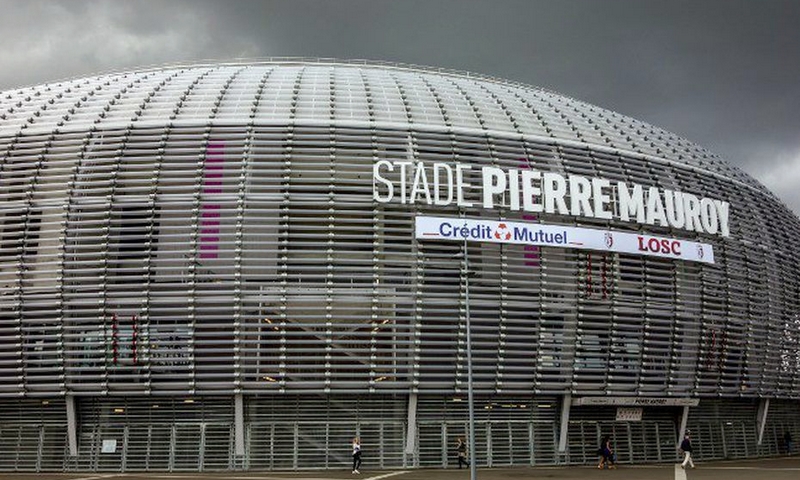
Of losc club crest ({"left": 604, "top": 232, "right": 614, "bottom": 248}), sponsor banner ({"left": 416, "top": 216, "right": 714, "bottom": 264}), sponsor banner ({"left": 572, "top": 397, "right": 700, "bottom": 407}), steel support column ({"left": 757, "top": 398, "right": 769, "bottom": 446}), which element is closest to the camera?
sponsor banner ({"left": 416, "top": 216, "right": 714, "bottom": 264})

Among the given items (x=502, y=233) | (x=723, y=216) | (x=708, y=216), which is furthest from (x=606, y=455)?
(x=723, y=216)

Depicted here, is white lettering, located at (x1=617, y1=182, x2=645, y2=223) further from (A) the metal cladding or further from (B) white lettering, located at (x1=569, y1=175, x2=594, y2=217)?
(B) white lettering, located at (x1=569, y1=175, x2=594, y2=217)

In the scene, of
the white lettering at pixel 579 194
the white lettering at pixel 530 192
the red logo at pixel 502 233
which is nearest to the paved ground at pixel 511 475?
the red logo at pixel 502 233

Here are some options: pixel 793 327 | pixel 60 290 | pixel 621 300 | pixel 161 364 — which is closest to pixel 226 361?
pixel 161 364

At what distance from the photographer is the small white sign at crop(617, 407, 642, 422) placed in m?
38.3

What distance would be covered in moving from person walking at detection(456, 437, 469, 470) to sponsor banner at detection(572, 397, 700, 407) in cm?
594

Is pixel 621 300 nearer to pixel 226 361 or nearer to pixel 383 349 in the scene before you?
pixel 383 349

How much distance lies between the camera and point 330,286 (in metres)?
33.8

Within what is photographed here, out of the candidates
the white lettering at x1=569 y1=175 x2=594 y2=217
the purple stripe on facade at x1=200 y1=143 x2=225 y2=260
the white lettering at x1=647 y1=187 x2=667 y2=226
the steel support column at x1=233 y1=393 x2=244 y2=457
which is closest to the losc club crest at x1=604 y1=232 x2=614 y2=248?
the white lettering at x1=569 y1=175 x2=594 y2=217

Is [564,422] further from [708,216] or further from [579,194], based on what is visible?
[708,216]

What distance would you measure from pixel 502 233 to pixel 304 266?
9449 mm

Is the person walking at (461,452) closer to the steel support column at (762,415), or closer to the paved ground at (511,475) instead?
the paved ground at (511,475)

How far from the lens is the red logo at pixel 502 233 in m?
35.9

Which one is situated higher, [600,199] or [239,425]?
[600,199]
